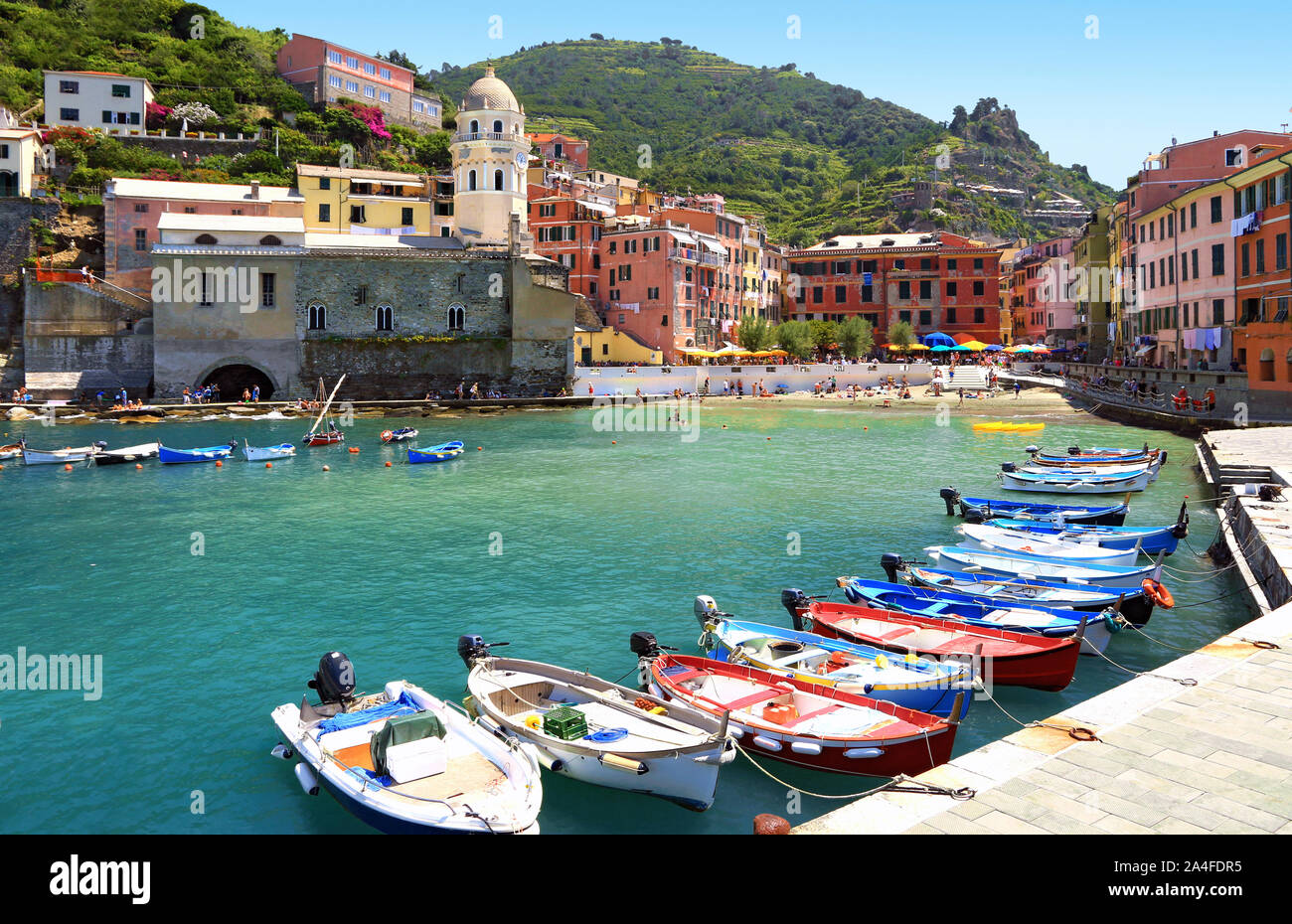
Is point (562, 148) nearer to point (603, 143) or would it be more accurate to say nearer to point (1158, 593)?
point (603, 143)

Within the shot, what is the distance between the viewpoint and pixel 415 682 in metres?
15.6

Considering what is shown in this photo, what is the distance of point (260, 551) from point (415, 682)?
12.4 meters

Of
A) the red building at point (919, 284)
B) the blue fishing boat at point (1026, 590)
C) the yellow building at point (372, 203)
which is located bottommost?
the blue fishing boat at point (1026, 590)

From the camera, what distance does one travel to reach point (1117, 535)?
22.7 metres

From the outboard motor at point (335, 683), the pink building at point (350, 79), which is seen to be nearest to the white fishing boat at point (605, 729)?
the outboard motor at point (335, 683)

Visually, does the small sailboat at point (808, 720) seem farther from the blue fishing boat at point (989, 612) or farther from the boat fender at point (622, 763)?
the blue fishing boat at point (989, 612)

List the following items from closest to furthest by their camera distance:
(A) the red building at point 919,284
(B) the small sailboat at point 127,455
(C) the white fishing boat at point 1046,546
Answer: (C) the white fishing boat at point 1046,546
(B) the small sailboat at point 127,455
(A) the red building at point 919,284

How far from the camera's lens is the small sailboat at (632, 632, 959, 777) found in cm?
1153

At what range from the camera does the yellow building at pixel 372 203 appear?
247ft

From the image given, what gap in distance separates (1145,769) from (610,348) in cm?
7162

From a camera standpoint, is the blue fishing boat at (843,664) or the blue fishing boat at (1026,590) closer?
the blue fishing boat at (843,664)

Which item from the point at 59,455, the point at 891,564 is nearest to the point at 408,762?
the point at 891,564
